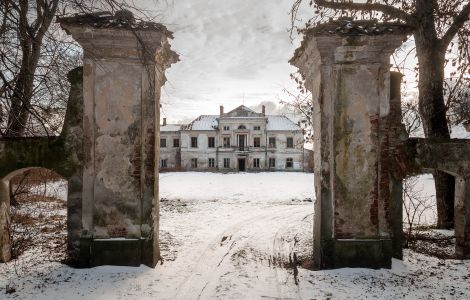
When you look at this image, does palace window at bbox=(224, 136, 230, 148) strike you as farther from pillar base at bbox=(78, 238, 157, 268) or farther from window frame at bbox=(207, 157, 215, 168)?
pillar base at bbox=(78, 238, 157, 268)

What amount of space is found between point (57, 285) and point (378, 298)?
443 cm

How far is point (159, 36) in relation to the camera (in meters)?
5.05

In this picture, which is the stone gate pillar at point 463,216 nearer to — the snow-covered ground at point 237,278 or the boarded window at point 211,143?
the snow-covered ground at point 237,278

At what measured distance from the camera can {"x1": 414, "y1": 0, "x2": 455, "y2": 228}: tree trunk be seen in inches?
312

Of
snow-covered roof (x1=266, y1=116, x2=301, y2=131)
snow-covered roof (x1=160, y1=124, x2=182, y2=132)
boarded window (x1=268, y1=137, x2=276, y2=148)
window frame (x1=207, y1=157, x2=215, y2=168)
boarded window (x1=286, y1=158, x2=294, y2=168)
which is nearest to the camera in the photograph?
boarded window (x1=286, y1=158, x2=294, y2=168)

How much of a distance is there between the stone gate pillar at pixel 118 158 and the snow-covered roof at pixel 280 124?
35.8 metres

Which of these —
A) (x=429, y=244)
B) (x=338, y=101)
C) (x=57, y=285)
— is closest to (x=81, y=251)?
(x=57, y=285)

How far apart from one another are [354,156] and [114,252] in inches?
164

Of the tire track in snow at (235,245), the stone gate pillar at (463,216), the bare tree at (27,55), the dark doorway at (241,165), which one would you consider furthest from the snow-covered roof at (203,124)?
the stone gate pillar at (463,216)

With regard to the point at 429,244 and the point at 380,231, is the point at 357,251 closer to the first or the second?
the point at 380,231

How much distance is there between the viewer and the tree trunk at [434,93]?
26.0ft

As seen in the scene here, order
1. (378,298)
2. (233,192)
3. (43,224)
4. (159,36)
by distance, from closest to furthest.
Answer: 1. (378,298)
2. (159,36)
3. (43,224)
4. (233,192)

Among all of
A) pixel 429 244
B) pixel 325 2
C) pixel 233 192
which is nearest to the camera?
pixel 429 244

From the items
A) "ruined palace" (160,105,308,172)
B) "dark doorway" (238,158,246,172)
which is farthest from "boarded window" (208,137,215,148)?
"dark doorway" (238,158,246,172)
